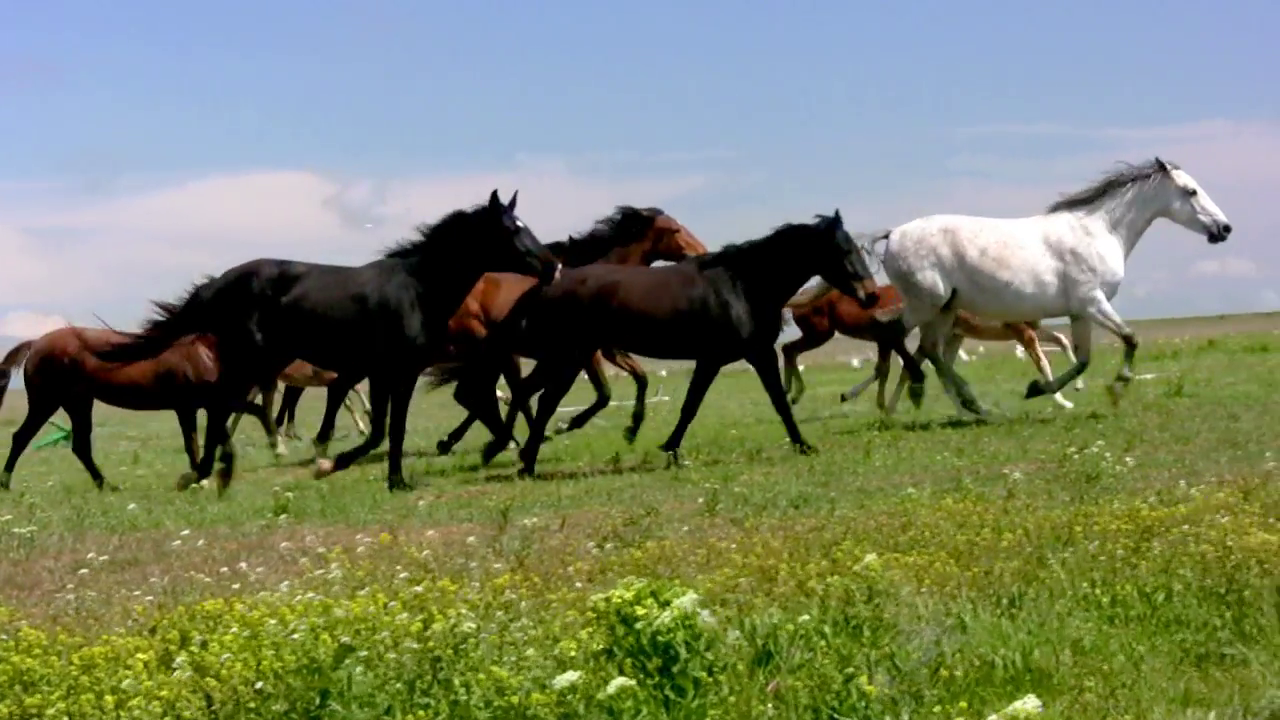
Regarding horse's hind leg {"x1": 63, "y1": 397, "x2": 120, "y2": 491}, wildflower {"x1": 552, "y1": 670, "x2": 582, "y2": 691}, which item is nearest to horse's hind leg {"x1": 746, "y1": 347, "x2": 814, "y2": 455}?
horse's hind leg {"x1": 63, "y1": 397, "x2": 120, "y2": 491}

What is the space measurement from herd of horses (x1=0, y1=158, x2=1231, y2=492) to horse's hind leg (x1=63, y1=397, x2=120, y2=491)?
3cm

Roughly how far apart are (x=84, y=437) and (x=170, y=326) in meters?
3.41

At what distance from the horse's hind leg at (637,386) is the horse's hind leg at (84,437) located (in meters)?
4.98

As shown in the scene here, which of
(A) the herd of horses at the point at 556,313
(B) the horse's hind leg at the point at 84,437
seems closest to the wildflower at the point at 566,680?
(A) the herd of horses at the point at 556,313

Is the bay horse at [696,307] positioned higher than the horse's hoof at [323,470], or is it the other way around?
the bay horse at [696,307]

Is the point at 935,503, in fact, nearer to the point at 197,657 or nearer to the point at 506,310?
the point at 197,657

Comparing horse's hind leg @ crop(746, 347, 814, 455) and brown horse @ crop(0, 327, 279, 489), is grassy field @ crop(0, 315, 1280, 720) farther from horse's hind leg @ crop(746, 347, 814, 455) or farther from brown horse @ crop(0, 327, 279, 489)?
brown horse @ crop(0, 327, 279, 489)

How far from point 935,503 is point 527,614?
4.09m

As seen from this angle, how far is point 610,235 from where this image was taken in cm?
1892

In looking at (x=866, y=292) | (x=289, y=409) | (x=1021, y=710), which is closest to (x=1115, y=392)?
(x=866, y=292)

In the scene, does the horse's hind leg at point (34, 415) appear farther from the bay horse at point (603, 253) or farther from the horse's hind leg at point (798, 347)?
the horse's hind leg at point (798, 347)

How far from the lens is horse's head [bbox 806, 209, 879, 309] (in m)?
16.8

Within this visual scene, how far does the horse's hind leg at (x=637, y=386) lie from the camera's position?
18547 mm

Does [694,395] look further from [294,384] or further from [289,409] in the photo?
[289,409]
